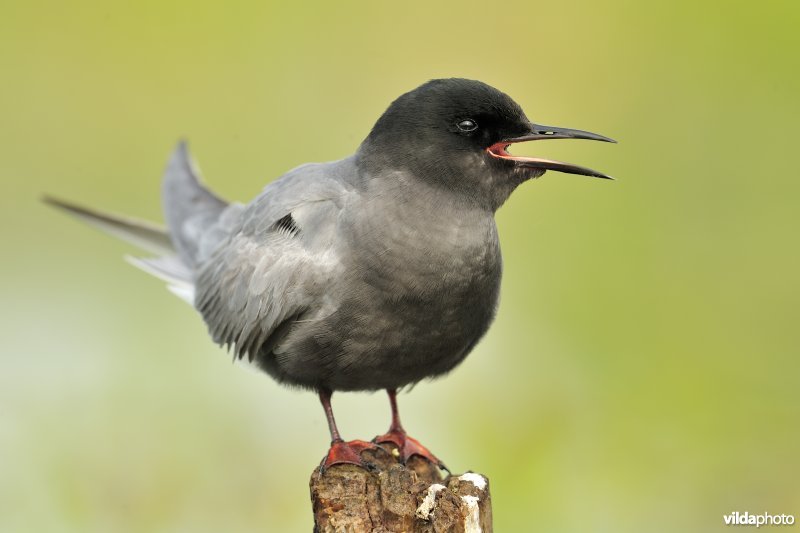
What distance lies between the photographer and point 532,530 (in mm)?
7133

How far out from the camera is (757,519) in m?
7.18

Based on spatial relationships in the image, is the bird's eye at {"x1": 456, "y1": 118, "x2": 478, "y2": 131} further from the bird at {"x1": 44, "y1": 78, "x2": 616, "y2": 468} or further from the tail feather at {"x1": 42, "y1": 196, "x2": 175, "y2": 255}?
the tail feather at {"x1": 42, "y1": 196, "x2": 175, "y2": 255}

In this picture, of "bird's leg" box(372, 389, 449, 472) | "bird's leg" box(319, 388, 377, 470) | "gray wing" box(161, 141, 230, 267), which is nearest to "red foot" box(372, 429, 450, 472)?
"bird's leg" box(372, 389, 449, 472)

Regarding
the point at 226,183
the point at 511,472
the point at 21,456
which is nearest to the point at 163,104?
the point at 226,183

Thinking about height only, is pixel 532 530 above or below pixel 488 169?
below

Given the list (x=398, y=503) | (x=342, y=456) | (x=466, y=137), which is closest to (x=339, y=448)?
(x=342, y=456)

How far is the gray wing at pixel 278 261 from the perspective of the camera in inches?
201

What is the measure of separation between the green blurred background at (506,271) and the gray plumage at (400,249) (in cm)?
201

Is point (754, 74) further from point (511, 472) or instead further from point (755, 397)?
point (511, 472)

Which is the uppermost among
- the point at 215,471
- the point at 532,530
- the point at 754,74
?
the point at 754,74

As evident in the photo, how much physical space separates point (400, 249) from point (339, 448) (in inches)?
36.2

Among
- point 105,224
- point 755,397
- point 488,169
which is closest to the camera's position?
point 488,169

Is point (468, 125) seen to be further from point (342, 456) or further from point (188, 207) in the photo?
point (188, 207)

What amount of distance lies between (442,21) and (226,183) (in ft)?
8.15
